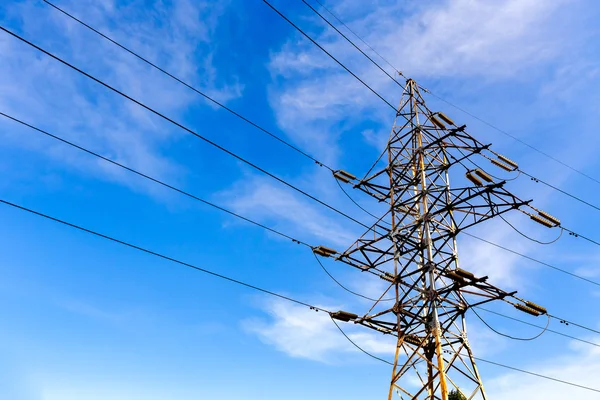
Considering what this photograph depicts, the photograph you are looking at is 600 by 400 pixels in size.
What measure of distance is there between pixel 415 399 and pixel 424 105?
14.2 metres

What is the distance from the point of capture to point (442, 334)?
50.0ft

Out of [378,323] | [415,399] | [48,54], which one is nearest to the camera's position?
[48,54]

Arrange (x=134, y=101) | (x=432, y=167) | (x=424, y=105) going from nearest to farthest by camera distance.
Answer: (x=134, y=101)
(x=432, y=167)
(x=424, y=105)

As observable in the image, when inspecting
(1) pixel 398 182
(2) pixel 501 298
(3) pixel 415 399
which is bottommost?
(3) pixel 415 399

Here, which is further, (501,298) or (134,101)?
(501,298)

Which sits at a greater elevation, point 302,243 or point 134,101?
point 302,243

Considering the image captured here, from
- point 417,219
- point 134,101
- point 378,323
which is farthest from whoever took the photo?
point 417,219

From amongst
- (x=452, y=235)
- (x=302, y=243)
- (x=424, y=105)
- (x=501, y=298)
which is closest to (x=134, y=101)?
(x=302, y=243)

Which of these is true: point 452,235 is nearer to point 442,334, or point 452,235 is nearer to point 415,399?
point 442,334

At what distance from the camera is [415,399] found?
1442cm

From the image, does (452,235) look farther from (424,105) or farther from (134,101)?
(134,101)

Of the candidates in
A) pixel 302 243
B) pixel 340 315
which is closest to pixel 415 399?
pixel 340 315

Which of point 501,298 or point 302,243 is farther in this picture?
point 302,243

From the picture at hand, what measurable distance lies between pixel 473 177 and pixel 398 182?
11.3 ft
